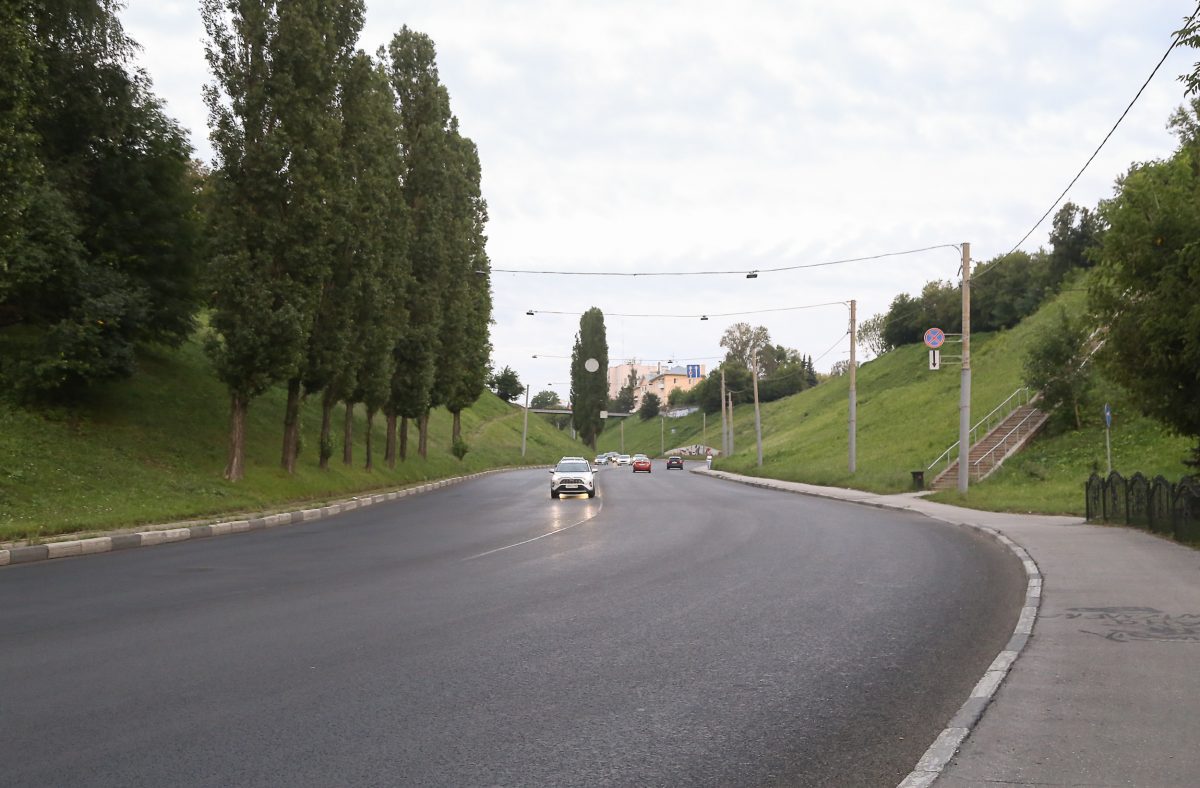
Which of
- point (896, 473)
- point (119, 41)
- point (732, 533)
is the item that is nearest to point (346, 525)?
point (732, 533)

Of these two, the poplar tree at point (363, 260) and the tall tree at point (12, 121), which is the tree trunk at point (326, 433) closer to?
the poplar tree at point (363, 260)

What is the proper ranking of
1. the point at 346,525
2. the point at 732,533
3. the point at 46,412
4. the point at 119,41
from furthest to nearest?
the point at 119,41 < the point at 46,412 < the point at 346,525 < the point at 732,533

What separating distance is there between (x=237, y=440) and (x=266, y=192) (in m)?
6.79

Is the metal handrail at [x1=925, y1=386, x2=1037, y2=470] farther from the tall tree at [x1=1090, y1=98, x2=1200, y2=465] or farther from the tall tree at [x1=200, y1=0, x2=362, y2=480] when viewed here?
A: the tall tree at [x1=200, y1=0, x2=362, y2=480]

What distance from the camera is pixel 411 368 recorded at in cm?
3912

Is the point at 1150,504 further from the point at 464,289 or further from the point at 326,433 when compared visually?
the point at 464,289

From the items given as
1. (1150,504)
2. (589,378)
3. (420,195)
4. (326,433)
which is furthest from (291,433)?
(589,378)

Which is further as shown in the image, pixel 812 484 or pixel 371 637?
pixel 812 484

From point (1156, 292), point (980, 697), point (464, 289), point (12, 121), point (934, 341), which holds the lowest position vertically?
point (980, 697)

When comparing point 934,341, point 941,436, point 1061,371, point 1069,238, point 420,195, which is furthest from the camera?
point 1069,238

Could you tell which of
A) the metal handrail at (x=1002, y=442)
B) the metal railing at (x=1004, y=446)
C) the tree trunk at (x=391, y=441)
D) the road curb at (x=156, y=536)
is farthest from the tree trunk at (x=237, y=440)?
the metal handrail at (x=1002, y=442)

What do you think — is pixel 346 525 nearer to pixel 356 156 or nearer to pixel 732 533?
pixel 732 533

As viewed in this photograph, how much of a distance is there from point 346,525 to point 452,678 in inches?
590

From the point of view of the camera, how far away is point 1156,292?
1588cm
